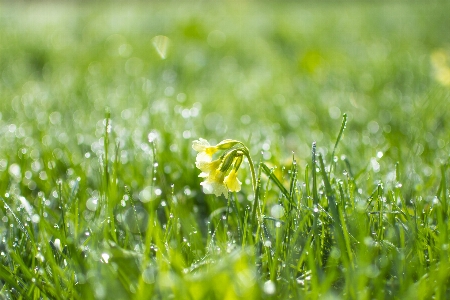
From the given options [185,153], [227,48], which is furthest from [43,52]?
[185,153]

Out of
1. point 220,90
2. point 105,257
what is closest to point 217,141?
point 220,90

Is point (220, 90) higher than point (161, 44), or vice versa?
point (161, 44)

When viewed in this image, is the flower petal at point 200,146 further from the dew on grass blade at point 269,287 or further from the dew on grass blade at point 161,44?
the dew on grass blade at point 161,44

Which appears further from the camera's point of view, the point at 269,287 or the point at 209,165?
the point at 209,165

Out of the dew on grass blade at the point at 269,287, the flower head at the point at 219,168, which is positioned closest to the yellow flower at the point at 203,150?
the flower head at the point at 219,168

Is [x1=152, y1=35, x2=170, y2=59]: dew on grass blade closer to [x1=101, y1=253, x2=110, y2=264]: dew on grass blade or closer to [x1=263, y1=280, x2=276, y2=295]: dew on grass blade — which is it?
[x1=101, y1=253, x2=110, y2=264]: dew on grass blade

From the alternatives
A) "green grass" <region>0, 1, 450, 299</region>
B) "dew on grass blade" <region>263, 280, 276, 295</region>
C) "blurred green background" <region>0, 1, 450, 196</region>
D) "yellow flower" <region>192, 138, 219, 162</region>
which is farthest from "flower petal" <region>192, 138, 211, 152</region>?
"dew on grass blade" <region>263, 280, 276, 295</region>

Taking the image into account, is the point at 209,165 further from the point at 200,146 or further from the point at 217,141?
the point at 217,141
